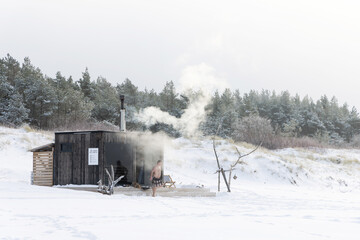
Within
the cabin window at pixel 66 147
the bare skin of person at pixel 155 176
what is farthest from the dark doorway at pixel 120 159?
the bare skin of person at pixel 155 176

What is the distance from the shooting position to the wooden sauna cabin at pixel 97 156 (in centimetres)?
1906

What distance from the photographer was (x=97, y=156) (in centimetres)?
1900

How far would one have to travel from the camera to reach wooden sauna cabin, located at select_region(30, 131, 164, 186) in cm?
1906

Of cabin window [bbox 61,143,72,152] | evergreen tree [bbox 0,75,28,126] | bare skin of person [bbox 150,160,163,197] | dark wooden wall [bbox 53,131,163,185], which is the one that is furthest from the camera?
evergreen tree [bbox 0,75,28,126]

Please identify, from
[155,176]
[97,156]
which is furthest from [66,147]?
[155,176]

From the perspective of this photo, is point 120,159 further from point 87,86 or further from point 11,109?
point 87,86

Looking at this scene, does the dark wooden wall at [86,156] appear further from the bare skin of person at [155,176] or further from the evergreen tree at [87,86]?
the evergreen tree at [87,86]

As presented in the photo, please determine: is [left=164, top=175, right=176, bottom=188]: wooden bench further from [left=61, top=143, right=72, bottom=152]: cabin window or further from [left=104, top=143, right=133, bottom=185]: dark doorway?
[left=61, top=143, right=72, bottom=152]: cabin window

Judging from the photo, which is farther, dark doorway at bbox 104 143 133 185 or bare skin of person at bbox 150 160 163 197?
dark doorway at bbox 104 143 133 185

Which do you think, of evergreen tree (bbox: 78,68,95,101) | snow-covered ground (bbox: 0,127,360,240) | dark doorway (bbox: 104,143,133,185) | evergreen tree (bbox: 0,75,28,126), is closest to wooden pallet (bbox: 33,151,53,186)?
snow-covered ground (bbox: 0,127,360,240)

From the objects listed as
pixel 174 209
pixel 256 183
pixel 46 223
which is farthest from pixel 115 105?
pixel 46 223

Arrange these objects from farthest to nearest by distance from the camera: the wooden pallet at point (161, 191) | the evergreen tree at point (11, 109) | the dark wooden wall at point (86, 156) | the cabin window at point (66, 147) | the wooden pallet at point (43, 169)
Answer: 1. the evergreen tree at point (11, 109)
2. the wooden pallet at point (43, 169)
3. the cabin window at point (66, 147)
4. the dark wooden wall at point (86, 156)
5. the wooden pallet at point (161, 191)

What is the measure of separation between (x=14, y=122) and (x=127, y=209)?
33389 mm

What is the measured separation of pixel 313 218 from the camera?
463 inches
